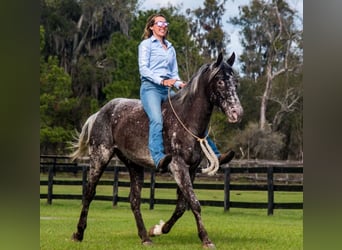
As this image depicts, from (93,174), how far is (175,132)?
1.23 metres

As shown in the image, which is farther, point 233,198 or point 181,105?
point 233,198

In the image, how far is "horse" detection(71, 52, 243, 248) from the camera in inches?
216

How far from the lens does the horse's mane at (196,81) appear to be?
5.56 metres

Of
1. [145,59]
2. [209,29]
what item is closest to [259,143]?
[209,29]

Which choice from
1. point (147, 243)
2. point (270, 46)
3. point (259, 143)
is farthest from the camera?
point (270, 46)

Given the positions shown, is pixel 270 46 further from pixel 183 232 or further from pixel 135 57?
pixel 183 232

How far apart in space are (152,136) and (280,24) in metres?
13.1

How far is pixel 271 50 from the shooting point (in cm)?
1981

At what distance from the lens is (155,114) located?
5816mm

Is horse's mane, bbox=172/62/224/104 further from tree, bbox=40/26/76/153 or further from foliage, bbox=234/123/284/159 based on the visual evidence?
foliage, bbox=234/123/284/159

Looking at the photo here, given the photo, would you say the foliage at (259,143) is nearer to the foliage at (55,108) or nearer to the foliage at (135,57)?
the foliage at (135,57)
